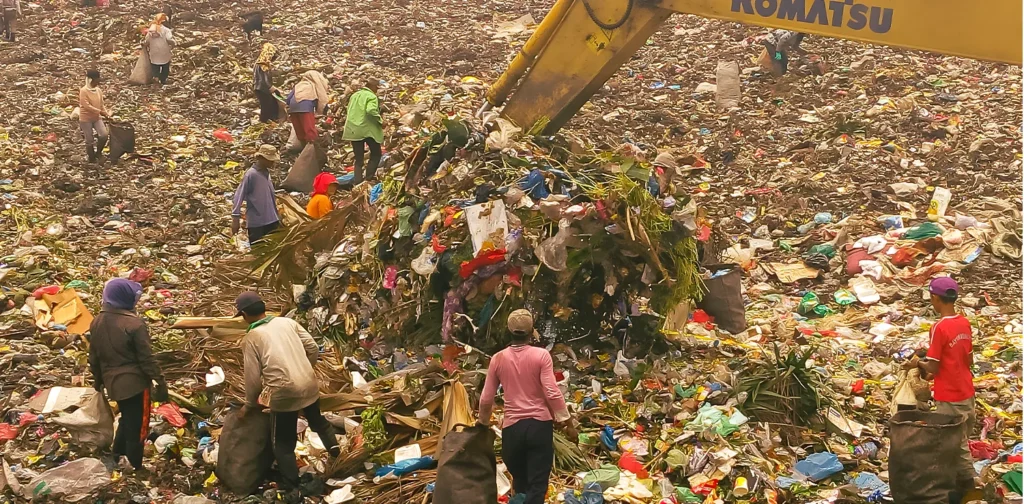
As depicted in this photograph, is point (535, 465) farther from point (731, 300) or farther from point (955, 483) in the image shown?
point (731, 300)

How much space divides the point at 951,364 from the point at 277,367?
3.34 m

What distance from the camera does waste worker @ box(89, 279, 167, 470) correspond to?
5.46 m

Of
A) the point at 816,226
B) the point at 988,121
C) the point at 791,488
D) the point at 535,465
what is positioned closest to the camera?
the point at 535,465

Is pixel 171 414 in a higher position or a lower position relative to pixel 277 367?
lower

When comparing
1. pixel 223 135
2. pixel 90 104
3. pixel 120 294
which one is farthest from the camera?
pixel 223 135

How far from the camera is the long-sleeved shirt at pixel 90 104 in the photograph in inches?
433

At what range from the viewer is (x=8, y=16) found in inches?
615

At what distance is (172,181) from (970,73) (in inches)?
361

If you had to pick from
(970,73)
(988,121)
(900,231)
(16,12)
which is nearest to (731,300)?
(900,231)

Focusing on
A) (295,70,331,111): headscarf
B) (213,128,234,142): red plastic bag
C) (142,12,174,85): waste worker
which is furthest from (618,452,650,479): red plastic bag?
(142,12,174,85): waste worker

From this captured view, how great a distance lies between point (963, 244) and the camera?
27.5 ft

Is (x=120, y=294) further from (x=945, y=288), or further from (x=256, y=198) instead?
(x=945, y=288)

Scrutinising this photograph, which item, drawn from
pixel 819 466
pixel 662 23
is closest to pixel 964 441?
pixel 819 466

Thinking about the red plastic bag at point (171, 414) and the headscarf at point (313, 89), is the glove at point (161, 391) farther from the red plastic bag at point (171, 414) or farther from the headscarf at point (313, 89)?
the headscarf at point (313, 89)
